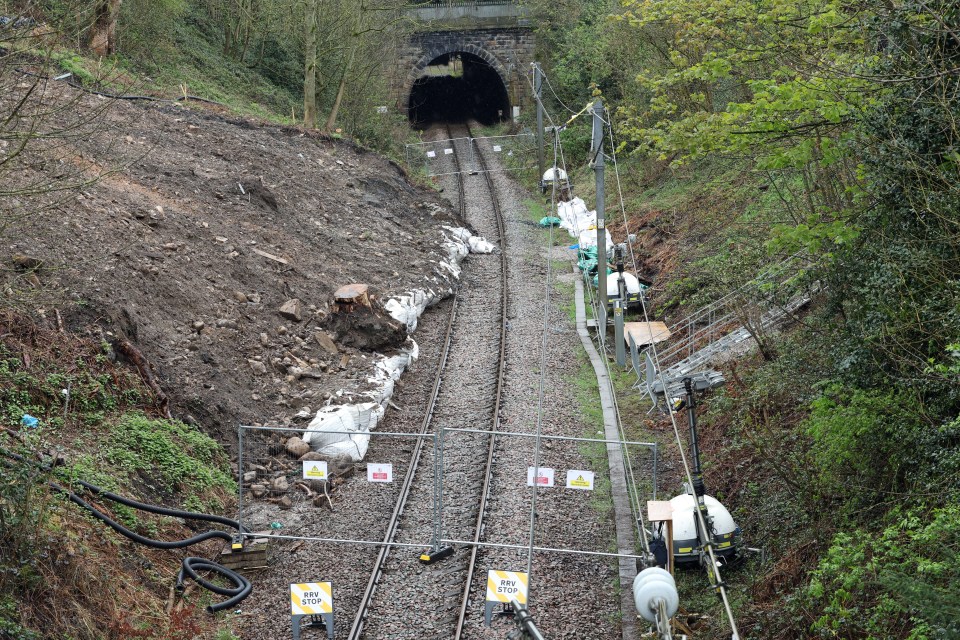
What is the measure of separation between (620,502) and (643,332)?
262 inches

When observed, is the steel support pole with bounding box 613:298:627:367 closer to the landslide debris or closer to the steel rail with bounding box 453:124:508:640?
the steel rail with bounding box 453:124:508:640

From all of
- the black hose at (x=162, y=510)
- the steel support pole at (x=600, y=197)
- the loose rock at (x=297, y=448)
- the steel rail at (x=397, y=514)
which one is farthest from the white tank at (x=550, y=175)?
the black hose at (x=162, y=510)

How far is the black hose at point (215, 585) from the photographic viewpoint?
416 inches

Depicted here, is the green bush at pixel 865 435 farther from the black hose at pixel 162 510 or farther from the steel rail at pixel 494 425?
the black hose at pixel 162 510

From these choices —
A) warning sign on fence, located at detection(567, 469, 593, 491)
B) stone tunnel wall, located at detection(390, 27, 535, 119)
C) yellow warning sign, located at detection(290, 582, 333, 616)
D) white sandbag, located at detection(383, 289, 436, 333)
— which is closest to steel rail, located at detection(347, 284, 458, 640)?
yellow warning sign, located at detection(290, 582, 333, 616)

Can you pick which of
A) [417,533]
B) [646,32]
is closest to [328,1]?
[646,32]

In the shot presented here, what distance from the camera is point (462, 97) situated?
60656 millimetres

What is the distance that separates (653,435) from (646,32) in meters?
18.3

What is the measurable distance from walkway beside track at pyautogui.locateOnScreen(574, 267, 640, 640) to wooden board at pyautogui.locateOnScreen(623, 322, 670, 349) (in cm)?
92

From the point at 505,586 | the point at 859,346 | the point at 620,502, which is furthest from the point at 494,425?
the point at 859,346

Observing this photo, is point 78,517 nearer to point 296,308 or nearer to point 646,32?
point 296,308

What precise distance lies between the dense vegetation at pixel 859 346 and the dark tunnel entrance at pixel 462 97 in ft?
143

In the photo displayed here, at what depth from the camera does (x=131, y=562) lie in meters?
10.5

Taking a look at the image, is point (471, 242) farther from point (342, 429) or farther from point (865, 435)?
point (865, 435)
